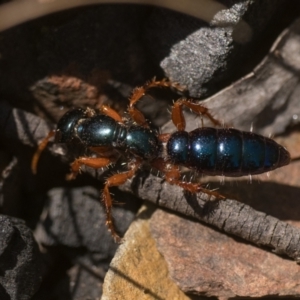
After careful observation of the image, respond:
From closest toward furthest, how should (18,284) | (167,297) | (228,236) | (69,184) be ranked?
(18,284) < (167,297) < (228,236) < (69,184)

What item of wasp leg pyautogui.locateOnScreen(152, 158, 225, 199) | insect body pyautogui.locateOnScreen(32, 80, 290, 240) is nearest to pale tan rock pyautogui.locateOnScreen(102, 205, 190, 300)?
insect body pyautogui.locateOnScreen(32, 80, 290, 240)

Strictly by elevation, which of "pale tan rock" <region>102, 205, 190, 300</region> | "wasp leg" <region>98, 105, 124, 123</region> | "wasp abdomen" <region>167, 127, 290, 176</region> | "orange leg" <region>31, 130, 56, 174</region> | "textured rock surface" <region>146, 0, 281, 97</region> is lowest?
"pale tan rock" <region>102, 205, 190, 300</region>

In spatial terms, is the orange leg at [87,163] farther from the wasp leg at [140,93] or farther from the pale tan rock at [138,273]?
the pale tan rock at [138,273]

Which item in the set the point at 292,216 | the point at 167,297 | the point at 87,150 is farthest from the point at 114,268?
the point at 292,216

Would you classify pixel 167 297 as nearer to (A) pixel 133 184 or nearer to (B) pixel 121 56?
(A) pixel 133 184

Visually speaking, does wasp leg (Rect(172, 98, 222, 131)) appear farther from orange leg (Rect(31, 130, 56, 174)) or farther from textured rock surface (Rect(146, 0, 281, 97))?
orange leg (Rect(31, 130, 56, 174))

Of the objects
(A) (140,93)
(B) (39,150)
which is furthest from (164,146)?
(B) (39,150)
